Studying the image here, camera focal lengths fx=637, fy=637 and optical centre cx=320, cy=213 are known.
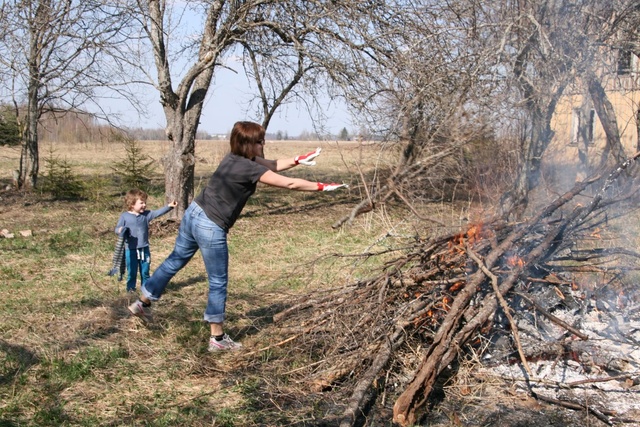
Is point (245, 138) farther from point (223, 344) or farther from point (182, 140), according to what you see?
point (182, 140)

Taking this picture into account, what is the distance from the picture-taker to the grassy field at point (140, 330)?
3.83 m

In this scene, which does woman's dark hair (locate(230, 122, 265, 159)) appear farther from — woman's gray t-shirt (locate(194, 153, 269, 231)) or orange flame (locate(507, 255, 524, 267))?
orange flame (locate(507, 255, 524, 267))

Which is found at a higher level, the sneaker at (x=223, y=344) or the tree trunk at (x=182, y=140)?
the tree trunk at (x=182, y=140)

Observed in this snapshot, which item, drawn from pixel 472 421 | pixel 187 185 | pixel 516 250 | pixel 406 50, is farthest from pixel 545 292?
pixel 187 185

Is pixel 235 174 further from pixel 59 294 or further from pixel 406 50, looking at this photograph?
A: pixel 406 50

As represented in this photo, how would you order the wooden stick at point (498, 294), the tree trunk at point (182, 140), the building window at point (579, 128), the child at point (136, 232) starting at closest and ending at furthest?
the wooden stick at point (498, 294) → the child at point (136, 232) → the tree trunk at point (182, 140) → the building window at point (579, 128)

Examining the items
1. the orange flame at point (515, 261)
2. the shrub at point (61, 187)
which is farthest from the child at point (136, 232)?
the shrub at point (61, 187)

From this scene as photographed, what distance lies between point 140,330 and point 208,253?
3.43 ft

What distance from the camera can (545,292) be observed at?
4.85 meters

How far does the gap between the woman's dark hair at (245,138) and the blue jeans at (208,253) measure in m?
0.52

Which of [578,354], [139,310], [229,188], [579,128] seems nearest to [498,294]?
[578,354]

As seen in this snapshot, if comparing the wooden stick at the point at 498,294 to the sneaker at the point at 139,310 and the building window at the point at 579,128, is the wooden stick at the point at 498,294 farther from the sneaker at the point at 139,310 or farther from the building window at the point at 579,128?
the building window at the point at 579,128

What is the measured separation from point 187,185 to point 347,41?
347cm

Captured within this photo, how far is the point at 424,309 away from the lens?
4.57 metres
